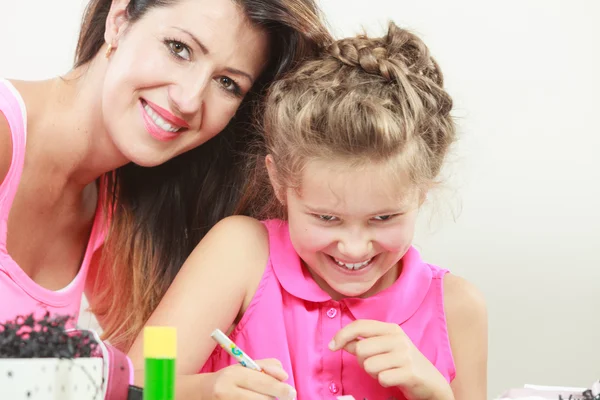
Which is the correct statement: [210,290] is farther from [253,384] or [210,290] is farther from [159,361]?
[159,361]

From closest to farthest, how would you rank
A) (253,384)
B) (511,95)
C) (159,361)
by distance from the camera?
1. (159,361)
2. (253,384)
3. (511,95)

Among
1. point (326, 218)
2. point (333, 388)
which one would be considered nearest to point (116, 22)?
point (326, 218)

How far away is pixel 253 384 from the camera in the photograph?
2.94 ft

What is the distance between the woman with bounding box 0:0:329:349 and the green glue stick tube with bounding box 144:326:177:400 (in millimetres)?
693

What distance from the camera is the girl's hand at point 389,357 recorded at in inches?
39.9

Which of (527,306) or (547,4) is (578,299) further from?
(547,4)

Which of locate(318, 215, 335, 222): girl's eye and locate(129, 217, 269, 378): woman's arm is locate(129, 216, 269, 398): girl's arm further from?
locate(318, 215, 335, 222): girl's eye

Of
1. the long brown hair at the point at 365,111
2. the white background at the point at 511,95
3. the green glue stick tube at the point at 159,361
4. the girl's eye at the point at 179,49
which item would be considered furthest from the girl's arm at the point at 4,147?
the green glue stick tube at the point at 159,361

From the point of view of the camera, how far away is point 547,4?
1821 mm

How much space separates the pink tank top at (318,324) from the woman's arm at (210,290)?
0.02 metres

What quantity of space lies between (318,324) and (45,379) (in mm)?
624

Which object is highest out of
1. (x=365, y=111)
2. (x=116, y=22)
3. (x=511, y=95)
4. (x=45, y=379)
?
(x=511, y=95)

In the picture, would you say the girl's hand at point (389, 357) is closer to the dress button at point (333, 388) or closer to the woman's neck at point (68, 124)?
the dress button at point (333, 388)

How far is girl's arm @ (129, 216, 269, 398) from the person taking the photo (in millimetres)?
1112
